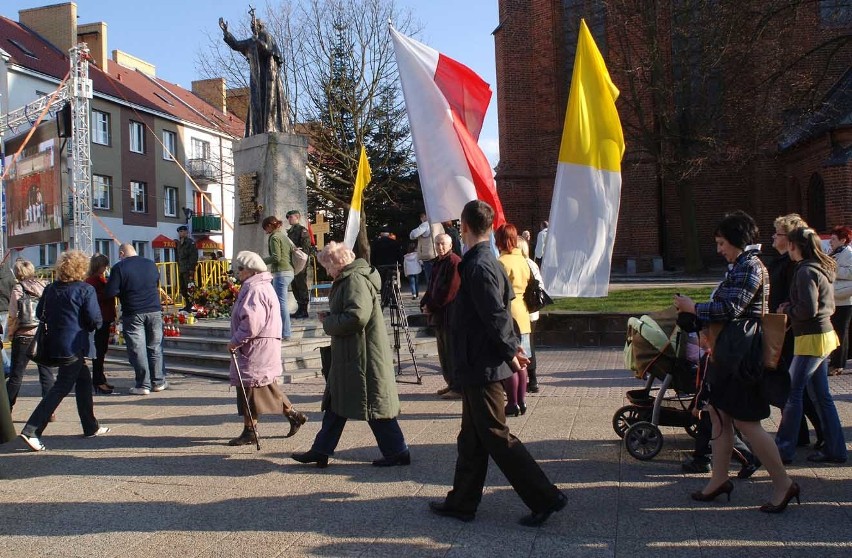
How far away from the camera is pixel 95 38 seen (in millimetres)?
44031

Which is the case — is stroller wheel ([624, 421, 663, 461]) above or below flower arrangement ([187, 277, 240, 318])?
below

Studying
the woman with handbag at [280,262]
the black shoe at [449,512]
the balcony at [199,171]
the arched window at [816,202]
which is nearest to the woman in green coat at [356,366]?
the black shoe at [449,512]

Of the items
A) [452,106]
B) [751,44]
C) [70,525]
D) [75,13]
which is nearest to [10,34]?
[75,13]

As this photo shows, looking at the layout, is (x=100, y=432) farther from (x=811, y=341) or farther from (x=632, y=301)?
(x=632, y=301)

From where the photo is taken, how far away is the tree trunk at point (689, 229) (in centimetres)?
2583

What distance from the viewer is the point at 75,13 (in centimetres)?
4203

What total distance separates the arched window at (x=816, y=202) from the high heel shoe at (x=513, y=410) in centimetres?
2043

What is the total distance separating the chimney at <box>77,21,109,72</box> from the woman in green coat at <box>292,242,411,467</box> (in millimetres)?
42956

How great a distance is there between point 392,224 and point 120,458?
27.0 meters

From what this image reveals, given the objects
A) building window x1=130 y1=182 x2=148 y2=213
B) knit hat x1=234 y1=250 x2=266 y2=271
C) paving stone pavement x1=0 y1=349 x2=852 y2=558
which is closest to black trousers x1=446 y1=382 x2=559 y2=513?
paving stone pavement x1=0 y1=349 x2=852 y2=558

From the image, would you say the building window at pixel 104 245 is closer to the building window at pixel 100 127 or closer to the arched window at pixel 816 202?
the building window at pixel 100 127

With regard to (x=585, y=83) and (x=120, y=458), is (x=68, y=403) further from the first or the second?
(x=585, y=83)

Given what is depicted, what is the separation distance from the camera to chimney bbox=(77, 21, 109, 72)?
43688mm

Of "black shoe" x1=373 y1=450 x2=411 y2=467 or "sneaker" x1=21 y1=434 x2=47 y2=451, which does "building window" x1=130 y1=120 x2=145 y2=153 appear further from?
"black shoe" x1=373 y1=450 x2=411 y2=467
